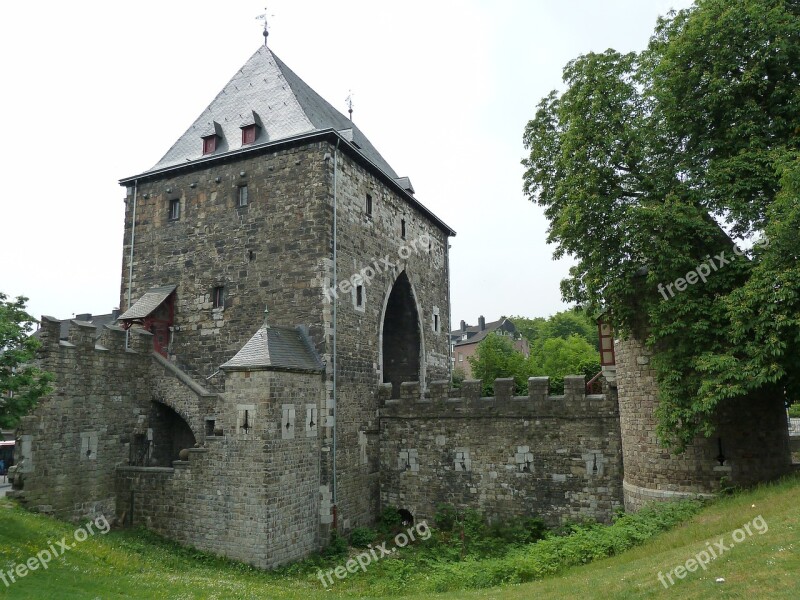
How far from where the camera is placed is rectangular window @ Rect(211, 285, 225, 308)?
1734cm

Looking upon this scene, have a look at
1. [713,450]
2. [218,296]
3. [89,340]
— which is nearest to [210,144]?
→ [218,296]

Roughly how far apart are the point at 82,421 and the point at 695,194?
15.2 meters

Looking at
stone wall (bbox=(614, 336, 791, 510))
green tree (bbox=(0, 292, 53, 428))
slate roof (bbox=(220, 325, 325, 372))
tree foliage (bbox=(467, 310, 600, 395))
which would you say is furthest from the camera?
tree foliage (bbox=(467, 310, 600, 395))

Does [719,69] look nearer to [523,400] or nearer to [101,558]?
[523,400]

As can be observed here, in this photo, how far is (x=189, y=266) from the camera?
17953 millimetres

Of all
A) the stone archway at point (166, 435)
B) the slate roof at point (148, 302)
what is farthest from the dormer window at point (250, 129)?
the stone archway at point (166, 435)

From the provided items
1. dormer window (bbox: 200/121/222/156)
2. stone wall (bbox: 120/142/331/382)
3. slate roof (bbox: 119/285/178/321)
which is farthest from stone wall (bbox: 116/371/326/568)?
dormer window (bbox: 200/121/222/156)

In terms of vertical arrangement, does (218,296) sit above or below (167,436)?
above

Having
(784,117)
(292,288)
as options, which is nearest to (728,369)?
(784,117)

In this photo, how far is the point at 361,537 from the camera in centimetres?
1572

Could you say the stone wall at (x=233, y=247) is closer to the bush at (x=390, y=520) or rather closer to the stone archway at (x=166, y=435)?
the stone archway at (x=166, y=435)

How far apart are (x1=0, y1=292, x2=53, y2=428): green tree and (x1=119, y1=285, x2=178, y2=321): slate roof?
676 centimetres

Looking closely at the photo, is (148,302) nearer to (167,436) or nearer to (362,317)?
(167,436)

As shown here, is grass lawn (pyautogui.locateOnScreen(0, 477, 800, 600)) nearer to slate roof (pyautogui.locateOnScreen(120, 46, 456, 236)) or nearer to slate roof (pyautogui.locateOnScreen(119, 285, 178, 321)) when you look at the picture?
slate roof (pyautogui.locateOnScreen(119, 285, 178, 321))
